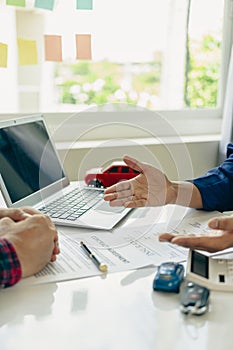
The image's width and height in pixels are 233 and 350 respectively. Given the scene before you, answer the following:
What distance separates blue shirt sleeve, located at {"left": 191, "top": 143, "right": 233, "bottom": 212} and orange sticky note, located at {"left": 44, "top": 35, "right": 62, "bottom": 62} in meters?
0.84

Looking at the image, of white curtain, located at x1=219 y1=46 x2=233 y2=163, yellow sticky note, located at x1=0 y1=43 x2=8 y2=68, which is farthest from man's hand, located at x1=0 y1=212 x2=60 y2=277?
white curtain, located at x1=219 y1=46 x2=233 y2=163

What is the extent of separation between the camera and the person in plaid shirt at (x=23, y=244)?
73 cm

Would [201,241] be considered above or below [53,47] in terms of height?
below

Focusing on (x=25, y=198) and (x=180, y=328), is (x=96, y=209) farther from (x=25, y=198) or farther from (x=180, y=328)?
(x=180, y=328)

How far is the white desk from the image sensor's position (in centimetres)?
59

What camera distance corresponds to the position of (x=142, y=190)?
1.15 metres

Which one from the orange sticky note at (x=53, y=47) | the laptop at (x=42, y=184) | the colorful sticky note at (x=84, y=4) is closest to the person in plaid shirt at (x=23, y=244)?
the laptop at (x=42, y=184)

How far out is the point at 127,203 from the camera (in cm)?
112

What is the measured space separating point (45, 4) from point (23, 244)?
125 centimetres

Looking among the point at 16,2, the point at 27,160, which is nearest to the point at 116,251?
the point at 27,160

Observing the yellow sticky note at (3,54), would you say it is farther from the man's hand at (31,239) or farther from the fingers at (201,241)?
the fingers at (201,241)

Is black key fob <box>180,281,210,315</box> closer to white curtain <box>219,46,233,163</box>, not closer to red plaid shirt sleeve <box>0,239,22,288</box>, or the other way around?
red plaid shirt sleeve <box>0,239,22,288</box>

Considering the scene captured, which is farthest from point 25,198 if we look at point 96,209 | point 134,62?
point 134,62

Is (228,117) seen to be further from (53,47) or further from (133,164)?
(133,164)
